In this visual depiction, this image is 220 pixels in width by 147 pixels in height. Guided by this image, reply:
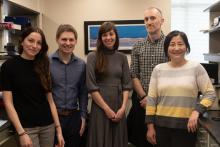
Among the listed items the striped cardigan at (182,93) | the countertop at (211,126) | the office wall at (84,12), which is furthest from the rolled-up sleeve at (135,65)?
the office wall at (84,12)

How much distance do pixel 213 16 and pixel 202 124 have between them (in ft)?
6.19

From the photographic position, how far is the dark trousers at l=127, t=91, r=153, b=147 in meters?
2.54

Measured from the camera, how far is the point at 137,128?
2555 millimetres

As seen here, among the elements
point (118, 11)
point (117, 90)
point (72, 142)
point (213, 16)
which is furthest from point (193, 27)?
point (72, 142)

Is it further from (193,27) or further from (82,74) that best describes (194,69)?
(193,27)

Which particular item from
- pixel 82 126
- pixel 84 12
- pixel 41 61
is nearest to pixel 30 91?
pixel 41 61

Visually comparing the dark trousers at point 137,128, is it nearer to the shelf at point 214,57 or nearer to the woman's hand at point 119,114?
the woman's hand at point 119,114

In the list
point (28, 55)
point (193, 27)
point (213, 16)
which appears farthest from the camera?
point (193, 27)

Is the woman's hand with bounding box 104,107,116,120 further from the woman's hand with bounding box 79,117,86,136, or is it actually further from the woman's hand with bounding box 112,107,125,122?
the woman's hand with bounding box 79,117,86,136

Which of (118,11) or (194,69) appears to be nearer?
(194,69)

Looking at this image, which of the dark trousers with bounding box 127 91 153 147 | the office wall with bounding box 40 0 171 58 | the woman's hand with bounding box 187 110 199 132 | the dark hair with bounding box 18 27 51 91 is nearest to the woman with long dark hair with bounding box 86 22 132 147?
the dark trousers with bounding box 127 91 153 147

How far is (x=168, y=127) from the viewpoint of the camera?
77.4 inches

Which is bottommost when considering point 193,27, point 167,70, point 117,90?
point 117,90

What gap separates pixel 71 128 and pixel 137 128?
2.09ft
